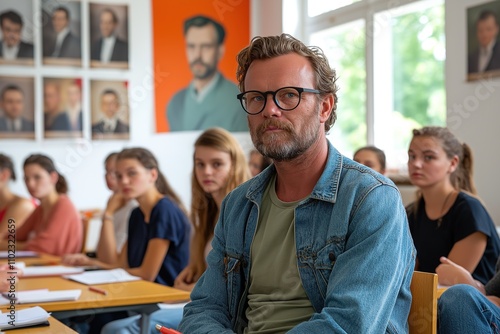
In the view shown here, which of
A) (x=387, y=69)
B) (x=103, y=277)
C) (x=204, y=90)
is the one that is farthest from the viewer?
(x=204, y=90)

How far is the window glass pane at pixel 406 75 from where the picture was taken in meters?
5.83

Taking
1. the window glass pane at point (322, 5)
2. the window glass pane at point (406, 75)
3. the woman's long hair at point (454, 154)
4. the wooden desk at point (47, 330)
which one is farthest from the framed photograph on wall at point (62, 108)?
the wooden desk at point (47, 330)

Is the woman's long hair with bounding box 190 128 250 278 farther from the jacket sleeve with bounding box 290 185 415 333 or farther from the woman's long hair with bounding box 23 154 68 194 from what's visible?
the woman's long hair with bounding box 23 154 68 194

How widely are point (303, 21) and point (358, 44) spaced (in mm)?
986

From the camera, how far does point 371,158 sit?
4.75 meters

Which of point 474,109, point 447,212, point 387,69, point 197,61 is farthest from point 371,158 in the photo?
point 197,61

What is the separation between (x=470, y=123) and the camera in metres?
5.21

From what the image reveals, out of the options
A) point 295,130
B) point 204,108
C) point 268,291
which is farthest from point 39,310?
point 204,108

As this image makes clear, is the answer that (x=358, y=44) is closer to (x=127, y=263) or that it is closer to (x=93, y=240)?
(x=93, y=240)

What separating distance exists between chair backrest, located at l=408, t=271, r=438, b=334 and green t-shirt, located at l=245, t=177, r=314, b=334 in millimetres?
265

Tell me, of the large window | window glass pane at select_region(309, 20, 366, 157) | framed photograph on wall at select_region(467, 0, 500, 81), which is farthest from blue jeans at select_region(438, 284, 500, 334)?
window glass pane at select_region(309, 20, 366, 157)

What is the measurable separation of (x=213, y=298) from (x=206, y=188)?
4.75 feet

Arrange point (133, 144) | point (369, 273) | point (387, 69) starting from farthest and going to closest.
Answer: point (133, 144) → point (387, 69) → point (369, 273)

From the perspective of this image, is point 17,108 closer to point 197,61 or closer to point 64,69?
point 64,69
